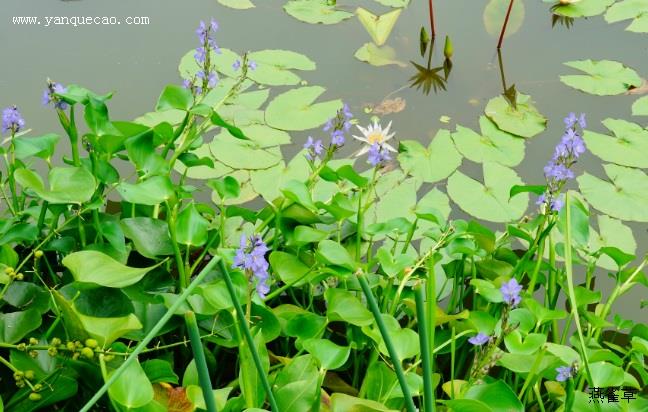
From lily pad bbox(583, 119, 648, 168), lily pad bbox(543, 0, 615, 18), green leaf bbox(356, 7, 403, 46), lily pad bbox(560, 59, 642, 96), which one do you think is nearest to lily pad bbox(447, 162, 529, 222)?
lily pad bbox(583, 119, 648, 168)

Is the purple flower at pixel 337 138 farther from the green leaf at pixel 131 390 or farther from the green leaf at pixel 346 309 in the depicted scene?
the green leaf at pixel 131 390

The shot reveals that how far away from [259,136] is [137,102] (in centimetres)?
34

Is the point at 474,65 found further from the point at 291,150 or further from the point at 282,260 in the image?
the point at 282,260

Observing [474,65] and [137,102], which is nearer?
[137,102]

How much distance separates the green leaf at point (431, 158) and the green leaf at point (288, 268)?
56cm

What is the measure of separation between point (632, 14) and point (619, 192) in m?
0.78

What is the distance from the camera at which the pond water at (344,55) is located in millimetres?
1688

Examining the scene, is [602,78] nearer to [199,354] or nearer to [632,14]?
[632,14]

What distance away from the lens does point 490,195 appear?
4.71ft

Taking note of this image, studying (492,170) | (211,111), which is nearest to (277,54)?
(492,170)

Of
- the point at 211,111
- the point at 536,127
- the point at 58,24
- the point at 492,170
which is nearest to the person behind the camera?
the point at 211,111

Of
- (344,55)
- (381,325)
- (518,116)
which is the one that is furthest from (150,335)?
(344,55)

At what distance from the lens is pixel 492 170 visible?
148 centimetres

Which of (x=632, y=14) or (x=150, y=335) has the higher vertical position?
(x=632, y=14)
